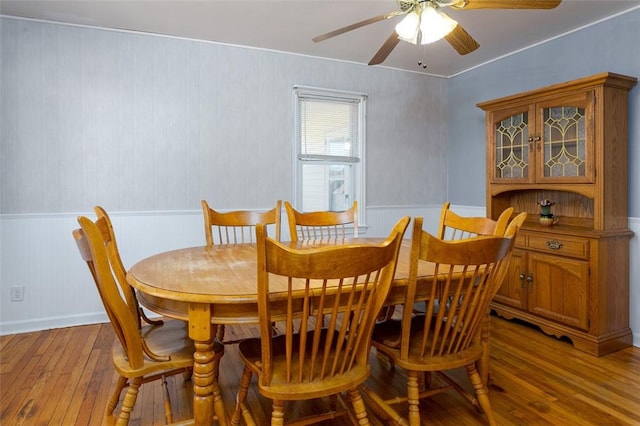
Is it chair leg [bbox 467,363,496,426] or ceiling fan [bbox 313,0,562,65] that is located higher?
ceiling fan [bbox 313,0,562,65]

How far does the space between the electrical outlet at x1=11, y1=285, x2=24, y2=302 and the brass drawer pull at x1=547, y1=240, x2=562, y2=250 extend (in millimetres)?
3978

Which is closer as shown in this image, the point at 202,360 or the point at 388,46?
the point at 202,360

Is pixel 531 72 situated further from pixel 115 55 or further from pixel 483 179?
pixel 115 55

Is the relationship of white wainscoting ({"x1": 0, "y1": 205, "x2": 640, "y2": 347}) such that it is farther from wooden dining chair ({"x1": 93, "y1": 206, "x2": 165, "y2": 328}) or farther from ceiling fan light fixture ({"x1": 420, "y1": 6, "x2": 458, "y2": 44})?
ceiling fan light fixture ({"x1": 420, "y1": 6, "x2": 458, "y2": 44})

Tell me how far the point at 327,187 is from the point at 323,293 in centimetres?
291

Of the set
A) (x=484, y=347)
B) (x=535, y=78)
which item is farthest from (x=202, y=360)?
(x=535, y=78)

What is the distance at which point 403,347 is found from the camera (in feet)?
5.27

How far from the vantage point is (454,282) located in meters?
1.74

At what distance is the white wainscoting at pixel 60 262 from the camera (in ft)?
10.0

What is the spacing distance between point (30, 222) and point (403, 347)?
298 centimetres

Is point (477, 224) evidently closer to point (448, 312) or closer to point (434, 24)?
point (448, 312)

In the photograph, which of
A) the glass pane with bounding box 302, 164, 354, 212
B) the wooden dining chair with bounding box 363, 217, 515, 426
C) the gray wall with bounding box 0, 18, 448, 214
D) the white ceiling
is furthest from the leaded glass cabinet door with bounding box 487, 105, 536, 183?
the wooden dining chair with bounding box 363, 217, 515, 426

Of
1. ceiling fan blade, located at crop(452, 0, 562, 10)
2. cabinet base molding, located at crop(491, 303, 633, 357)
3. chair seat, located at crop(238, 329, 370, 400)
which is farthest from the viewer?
cabinet base molding, located at crop(491, 303, 633, 357)

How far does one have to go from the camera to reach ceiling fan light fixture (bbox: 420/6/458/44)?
2.05 m
